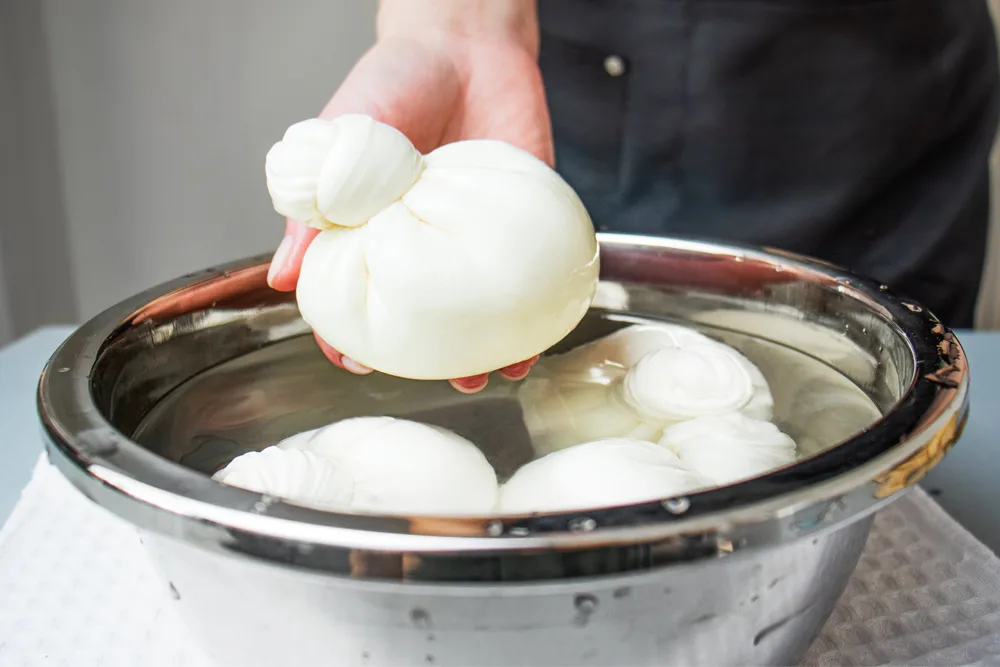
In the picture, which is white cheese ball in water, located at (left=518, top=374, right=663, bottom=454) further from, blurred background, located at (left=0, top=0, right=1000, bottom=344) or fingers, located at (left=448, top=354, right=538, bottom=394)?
blurred background, located at (left=0, top=0, right=1000, bottom=344)

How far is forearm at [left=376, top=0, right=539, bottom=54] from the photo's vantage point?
808mm

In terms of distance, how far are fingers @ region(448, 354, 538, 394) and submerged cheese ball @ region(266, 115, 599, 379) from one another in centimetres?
7

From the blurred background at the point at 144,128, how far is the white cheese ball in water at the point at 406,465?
4.87 feet

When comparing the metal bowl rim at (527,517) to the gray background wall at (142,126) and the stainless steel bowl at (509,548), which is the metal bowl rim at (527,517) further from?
the gray background wall at (142,126)

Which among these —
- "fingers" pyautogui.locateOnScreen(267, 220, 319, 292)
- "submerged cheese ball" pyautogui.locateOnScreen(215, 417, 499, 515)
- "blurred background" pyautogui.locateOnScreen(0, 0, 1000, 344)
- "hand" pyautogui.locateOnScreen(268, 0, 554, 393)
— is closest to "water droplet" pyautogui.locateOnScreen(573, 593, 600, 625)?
"submerged cheese ball" pyautogui.locateOnScreen(215, 417, 499, 515)

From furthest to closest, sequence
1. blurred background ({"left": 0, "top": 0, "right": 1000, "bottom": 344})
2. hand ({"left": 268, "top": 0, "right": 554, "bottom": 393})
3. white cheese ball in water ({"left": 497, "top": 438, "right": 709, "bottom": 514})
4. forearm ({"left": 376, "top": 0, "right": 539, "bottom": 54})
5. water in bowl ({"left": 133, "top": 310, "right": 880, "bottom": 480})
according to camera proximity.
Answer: blurred background ({"left": 0, "top": 0, "right": 1000, "bottom": 344}) < forearm ({"left": 376, "top": 0, "right": 539, "bottom": 54}) < hand ({"left": 268, "top": 0, "right": 554, "bottom": 393}) < water in bowl ({"left": 133, "top": 310, "right": 880, "bottom": 480}) < white cheese ball in water ({"left": 497, "top": 438, "right": 709, "bottom": 514})

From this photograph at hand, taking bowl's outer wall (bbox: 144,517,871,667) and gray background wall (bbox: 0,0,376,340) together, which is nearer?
bowl's outer wall (bbox: 144,517,871,667)

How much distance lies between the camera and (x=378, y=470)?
461 mm

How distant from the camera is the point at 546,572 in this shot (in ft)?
0.92

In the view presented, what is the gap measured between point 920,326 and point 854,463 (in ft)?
0.67

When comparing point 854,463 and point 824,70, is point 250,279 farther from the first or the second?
point 824,70

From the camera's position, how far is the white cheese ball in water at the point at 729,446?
479 mm

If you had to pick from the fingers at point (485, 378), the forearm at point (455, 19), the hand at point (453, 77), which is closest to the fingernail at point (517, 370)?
the fingers at point (485, 378)

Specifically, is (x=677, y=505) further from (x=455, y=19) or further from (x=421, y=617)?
(x=455, y=19)
